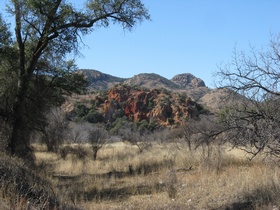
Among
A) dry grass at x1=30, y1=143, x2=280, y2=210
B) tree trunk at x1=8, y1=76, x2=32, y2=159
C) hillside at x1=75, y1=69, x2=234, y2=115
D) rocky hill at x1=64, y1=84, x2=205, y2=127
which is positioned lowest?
dry grass at x1=30, y1=143, x2=280, y2=210

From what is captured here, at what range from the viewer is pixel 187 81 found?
500 ft

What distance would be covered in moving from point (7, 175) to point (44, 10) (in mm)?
7766

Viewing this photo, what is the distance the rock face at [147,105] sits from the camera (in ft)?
219

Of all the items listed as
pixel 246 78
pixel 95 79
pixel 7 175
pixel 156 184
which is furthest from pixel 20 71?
pixel 95 79

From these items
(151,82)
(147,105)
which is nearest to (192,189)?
(147,105)

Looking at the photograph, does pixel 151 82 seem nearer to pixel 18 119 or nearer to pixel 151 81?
pixel 151 81

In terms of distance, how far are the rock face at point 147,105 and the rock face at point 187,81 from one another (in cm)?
6479

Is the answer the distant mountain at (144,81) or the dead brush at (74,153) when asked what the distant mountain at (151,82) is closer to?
the distant mountain at (144,81)

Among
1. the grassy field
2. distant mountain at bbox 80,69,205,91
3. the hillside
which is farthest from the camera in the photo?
distant mountain at bbox 80,69,205,91

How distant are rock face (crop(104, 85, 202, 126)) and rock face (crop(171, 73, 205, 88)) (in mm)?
64791

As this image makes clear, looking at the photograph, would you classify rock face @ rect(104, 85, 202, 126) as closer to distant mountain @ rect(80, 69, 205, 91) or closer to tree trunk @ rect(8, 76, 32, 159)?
distant mountain @ rect(80, 69, 205, 91)

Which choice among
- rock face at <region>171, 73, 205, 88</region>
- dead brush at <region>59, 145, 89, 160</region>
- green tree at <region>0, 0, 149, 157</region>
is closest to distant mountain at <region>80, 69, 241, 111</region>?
rock face at <region>171, 73, 205, 88</region>

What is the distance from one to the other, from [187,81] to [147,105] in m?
80.1

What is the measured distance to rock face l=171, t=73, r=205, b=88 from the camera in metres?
144
